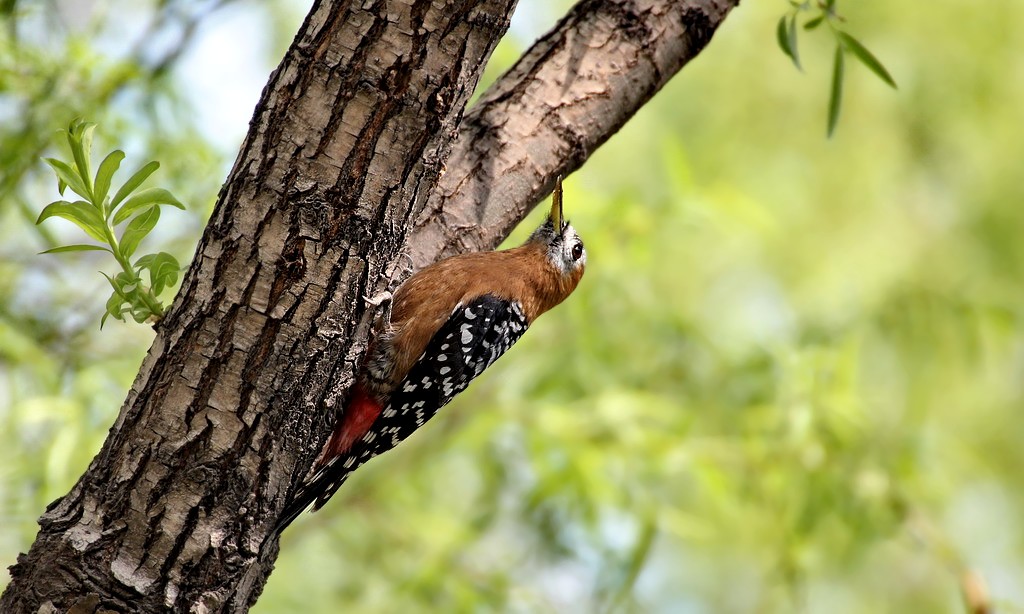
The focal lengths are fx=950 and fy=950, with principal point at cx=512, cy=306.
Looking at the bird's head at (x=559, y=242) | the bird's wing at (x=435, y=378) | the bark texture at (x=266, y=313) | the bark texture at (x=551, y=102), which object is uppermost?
the bird's head at (x=559, y=242)

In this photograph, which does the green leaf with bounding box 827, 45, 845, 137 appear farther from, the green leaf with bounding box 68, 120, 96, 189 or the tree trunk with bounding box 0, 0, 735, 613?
the green leaf with bounding box 68, 120, 96, 189

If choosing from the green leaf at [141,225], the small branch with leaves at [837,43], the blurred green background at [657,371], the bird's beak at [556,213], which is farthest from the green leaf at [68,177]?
the bird's beak at [556,213]

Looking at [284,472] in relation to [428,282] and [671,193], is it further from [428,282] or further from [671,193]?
[671,193]

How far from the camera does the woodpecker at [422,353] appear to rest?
120 inches

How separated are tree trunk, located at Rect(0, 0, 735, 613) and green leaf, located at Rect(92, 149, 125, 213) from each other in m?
0.23

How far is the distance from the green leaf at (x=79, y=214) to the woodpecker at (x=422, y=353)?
1038 millimetres

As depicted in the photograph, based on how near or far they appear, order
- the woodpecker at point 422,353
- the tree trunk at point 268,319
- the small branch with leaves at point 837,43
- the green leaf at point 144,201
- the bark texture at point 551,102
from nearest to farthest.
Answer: the tree trunk at point 268,319 → the green leaf at point 144,201 → the small branch with leaves at point 837,43 → the bark texture at point 551,102 → the woodpecker at point 422,353

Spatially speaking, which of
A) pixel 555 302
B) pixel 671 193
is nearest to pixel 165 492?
pixel 555 302

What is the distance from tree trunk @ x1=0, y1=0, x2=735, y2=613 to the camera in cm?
191

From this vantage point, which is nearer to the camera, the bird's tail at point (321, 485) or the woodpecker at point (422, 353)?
the bird's tail at point (321, 485)

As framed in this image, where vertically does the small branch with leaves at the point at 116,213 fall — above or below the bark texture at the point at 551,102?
below

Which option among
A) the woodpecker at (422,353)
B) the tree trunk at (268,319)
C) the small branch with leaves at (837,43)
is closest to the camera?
the tree trunk at (268,319)

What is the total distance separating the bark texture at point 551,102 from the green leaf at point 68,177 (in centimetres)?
99

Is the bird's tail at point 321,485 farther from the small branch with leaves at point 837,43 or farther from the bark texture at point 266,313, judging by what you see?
the small branch with leaves at point 837,43
